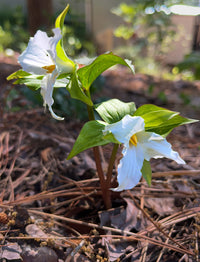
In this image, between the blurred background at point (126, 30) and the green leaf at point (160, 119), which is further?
the blurred background at point (126, 30)

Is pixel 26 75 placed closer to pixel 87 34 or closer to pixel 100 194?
pixel 100 194

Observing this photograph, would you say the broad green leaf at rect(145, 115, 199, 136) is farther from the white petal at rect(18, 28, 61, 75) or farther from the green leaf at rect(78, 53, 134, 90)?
the white petal at rect(18, 28, 61, 75)

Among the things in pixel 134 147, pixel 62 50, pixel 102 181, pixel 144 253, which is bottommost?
pixel 144 253

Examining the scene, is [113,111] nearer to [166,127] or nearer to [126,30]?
[166,127]

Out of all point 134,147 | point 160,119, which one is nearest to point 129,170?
point 134,147

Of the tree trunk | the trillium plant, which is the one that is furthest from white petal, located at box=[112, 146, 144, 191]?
the tree trunk

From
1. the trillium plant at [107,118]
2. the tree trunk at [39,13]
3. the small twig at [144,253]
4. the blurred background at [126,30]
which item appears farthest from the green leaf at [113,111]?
the tree trunk at [39,13]

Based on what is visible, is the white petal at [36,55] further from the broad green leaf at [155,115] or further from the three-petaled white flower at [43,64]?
the broad green leaf at [155,115]
